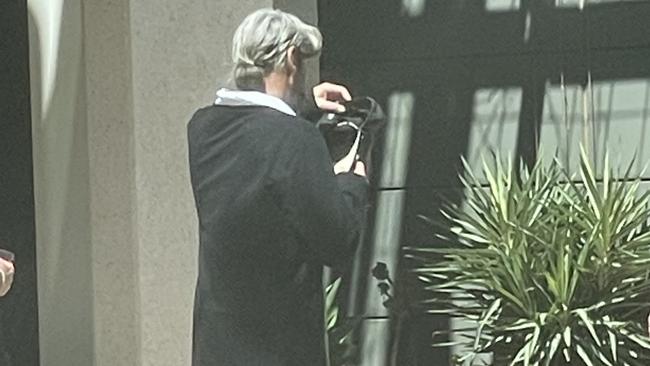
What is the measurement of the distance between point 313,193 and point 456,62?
122cm

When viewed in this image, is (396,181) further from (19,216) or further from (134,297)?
(19,216)

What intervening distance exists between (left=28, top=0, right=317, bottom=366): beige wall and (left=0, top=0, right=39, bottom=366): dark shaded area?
0.04 metres

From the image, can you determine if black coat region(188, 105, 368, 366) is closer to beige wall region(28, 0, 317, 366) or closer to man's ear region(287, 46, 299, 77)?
man's ear region(287, 46, 299, 77)

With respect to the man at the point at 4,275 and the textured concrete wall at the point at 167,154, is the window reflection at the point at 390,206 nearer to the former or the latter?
the textured concrete wall at the point at 167,154

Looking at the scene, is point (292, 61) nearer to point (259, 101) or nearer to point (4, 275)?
point (259, 101)

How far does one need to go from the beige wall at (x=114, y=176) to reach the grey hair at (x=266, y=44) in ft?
1.49

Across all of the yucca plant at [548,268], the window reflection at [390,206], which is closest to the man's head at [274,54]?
the window reflection at [390,206]

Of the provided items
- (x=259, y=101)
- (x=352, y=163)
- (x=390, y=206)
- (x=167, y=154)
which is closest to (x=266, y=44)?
(x=259, y=101)

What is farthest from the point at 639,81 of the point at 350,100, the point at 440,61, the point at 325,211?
the point at 325,211

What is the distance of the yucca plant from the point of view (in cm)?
554

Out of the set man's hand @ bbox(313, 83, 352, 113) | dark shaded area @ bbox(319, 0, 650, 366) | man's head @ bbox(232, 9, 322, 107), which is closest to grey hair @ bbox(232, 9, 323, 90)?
man's head @ bbox(232, 9, 322, 107)

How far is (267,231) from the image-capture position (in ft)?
16.5

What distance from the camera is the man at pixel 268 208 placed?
16.1ft

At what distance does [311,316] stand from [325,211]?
1.23 feet
